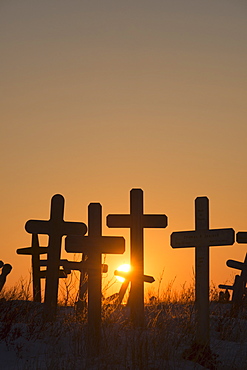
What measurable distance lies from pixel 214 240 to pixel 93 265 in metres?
2.16

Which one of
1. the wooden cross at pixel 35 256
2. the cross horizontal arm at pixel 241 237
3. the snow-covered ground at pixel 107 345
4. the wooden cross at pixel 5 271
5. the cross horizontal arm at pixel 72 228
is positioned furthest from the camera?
the wooden cross at pixel 5 271

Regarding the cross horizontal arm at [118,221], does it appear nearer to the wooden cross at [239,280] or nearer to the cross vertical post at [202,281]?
the cross vertical post at [202,281]

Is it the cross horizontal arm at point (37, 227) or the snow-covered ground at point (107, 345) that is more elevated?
the cross horizontal arm at point (37, 227)

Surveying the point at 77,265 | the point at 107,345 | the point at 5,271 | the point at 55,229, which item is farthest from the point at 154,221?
the point at 5,271

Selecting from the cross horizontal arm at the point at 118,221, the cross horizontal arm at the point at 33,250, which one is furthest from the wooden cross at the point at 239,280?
the cross horizontal arm at the point at 118,221

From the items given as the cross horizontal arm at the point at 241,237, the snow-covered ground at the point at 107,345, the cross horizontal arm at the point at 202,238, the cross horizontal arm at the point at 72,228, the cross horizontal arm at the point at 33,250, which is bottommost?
the snow-covered ground at the point at 107,345

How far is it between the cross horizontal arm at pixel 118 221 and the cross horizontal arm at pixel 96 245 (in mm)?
2268

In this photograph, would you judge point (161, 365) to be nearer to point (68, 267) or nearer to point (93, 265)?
point (93, 265)

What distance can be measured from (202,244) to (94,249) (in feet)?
6.25

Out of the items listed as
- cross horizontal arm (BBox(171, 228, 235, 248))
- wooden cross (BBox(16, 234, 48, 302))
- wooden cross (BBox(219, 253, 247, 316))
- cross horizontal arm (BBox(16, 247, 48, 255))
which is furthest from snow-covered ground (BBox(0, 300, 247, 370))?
wooden cross (BBox(219, 253, 247, 316))

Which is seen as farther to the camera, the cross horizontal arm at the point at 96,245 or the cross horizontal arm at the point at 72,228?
the cross horizontal arm at the point at 72,228

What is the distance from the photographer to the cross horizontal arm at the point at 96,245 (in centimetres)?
1071

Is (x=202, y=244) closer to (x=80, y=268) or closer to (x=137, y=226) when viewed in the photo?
(x=80, y=268)

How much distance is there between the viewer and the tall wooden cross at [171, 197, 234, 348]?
10.8 metres
